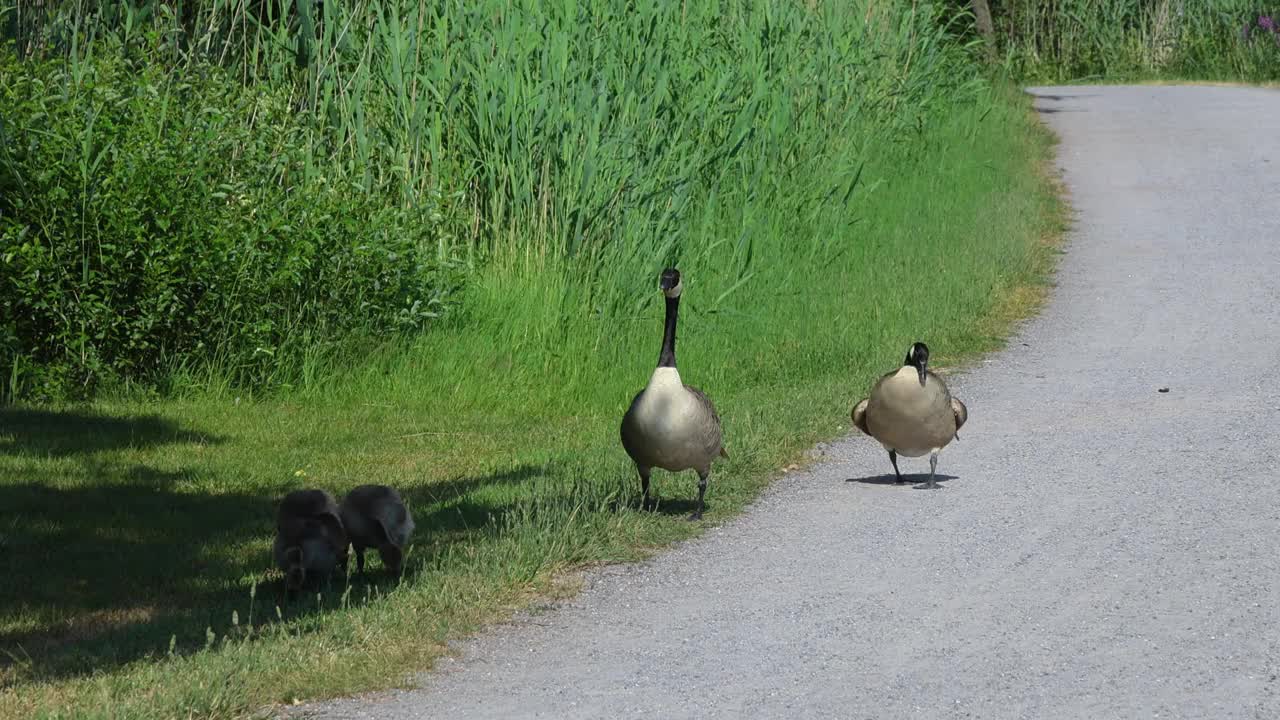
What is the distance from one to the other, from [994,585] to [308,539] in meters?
2.84

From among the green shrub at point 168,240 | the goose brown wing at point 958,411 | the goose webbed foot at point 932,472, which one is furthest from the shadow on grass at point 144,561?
the goose brown wing at point 958,411

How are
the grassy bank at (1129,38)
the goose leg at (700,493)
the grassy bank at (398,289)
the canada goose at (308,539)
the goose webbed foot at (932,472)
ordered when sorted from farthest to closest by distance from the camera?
the grassy bank at (1129,38) → the goose webbed foot at (932,472) → the grassy bank at (398,289) → the goose leg at (700,493) → the canada goose at (308,539)

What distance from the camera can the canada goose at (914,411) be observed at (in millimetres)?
8344

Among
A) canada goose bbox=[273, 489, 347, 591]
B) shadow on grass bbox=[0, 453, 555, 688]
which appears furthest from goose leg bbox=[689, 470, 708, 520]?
canada goose bbox=[273, 489, 347, 591]

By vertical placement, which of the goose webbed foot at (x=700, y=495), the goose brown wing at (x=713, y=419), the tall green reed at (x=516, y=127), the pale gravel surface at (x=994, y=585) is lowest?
the pale gravel surface at (x=994, y=585)

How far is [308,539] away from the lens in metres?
7.02

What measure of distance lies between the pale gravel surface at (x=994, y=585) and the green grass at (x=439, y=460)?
321 millimetres

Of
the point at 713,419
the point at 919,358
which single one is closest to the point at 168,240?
the point at 713,419

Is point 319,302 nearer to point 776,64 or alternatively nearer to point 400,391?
point 400,391

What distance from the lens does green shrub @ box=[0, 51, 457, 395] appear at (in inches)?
425

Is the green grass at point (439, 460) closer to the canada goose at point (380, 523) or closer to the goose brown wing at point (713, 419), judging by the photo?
the canada goose at point (380, 523)

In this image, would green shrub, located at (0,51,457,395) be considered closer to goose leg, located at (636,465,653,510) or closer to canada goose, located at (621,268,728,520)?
goose leg, located at (636,465,653,510)

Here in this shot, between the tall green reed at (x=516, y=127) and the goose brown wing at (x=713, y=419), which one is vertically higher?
the tall green reed at (x=516, y=127)

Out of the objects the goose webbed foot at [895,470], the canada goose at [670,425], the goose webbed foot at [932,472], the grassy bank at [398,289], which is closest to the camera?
the canada goose at [670,425]
